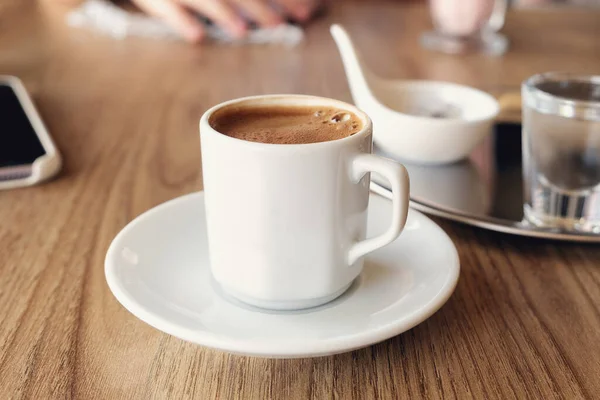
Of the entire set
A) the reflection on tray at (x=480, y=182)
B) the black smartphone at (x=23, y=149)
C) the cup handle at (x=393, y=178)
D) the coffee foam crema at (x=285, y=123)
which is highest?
the coffee foam crema at (x=285, y=123)

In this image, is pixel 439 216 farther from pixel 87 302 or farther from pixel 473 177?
pixel 87 302

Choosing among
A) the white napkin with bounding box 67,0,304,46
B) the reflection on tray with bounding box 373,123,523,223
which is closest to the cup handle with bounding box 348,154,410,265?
the reflection on tray with bounding box 373,123,523,223

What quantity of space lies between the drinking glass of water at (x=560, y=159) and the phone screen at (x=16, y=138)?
0.51 metres

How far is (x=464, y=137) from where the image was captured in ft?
2.10

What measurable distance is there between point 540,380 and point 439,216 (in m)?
0.20

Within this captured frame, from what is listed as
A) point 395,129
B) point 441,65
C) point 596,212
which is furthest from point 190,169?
point 441,65

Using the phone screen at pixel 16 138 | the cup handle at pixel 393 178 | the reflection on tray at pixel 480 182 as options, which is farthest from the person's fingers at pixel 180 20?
the cup handle at pixel 393 178

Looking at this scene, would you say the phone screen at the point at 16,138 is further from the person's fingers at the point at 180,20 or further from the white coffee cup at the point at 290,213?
the person's fingers at the point at 180,20

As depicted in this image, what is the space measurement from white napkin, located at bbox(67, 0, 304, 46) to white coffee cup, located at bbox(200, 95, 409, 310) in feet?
3.02

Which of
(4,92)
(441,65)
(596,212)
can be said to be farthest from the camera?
(441,65)

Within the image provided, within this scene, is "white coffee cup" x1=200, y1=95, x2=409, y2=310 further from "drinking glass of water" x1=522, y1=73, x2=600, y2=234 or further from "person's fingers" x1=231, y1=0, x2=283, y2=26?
"person's fingers" x1=231, y1=0, x2=283, y2=26

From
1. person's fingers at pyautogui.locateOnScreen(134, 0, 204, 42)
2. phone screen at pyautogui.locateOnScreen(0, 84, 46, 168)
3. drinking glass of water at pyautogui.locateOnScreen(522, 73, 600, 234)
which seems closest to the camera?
drinking glass of water at pyautogui.locateOnScreen(522, 73, 600, 234)

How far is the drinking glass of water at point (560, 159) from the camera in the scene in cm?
54

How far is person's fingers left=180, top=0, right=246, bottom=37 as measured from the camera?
130 centimetres
